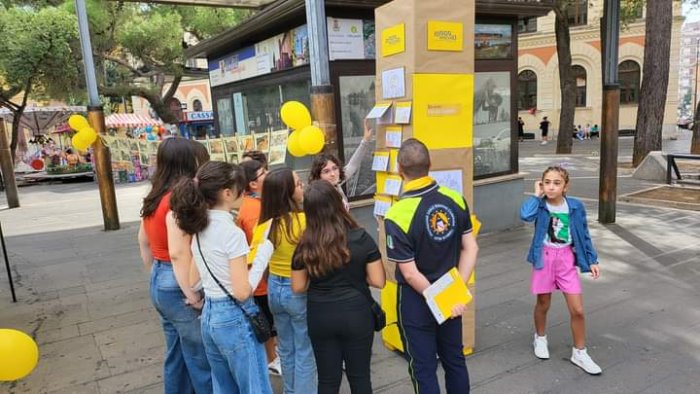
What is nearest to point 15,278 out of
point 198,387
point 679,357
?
point 198,387

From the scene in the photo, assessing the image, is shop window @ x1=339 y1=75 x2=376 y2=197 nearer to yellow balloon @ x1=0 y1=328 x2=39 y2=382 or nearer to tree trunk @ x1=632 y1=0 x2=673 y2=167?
yellow balloon @ x1=0 y1=328 x2=39 y2=382

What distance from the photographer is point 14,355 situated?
1812 millimetres

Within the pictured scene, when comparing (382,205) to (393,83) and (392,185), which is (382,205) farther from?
(393,83)

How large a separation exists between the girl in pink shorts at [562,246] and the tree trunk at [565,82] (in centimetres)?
1455

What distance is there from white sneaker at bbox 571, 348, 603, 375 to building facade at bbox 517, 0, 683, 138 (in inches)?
1129

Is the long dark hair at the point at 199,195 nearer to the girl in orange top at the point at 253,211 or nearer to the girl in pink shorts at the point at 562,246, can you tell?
the girl in orange top at the point at 253,211

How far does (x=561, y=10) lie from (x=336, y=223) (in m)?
15.4

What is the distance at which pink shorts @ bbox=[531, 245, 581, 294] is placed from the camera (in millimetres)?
3363

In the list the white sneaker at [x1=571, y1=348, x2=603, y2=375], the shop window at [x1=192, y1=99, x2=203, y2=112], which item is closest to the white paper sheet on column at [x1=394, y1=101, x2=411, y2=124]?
the white sneaker at [x1=571, y1=348, x2=603, y2=375]

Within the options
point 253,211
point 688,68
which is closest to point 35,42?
point 253,211

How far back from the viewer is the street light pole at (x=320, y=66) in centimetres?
419

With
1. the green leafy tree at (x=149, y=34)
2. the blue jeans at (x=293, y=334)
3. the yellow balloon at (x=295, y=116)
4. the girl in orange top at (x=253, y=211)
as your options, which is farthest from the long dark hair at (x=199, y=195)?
the green leafy tree at (x=149, y=34)

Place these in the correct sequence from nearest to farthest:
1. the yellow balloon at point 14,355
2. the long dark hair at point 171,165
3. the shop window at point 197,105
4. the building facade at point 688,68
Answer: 1. the yellow balloon at point 14,355
2. the long dark hair at point 171,165
3. the shop window at point 197,105
4. the building facade at point 688,68

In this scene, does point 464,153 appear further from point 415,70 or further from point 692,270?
point 692,270
